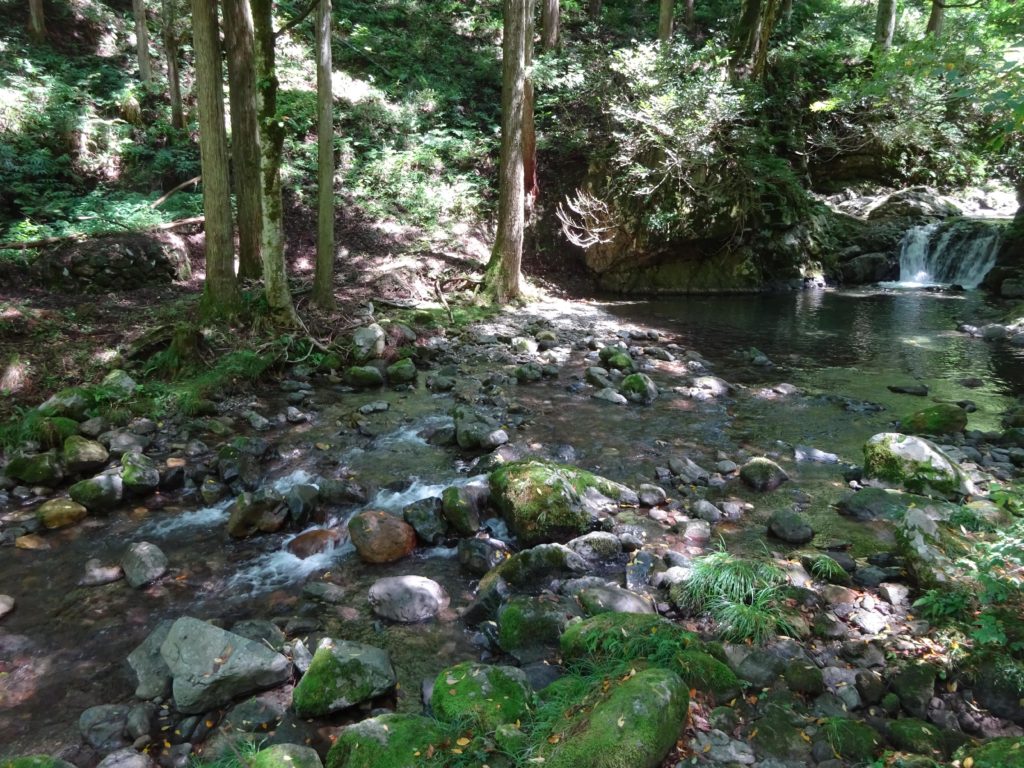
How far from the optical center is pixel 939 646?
3.52 metres

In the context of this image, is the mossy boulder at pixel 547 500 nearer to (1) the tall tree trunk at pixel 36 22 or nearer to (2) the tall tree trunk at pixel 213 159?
(2) the tall tree trunk at pixel 213 159

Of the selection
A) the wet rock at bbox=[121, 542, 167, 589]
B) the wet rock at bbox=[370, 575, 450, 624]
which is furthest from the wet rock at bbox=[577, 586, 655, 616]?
the wet rock at bbox=[121, 542, 167, 589]

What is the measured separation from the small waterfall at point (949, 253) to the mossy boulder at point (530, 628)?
56.4ft

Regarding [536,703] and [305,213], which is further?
[305,213]

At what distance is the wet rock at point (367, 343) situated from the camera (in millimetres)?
9906

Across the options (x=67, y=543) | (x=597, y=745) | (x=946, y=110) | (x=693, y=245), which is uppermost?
(x=946, y=110)

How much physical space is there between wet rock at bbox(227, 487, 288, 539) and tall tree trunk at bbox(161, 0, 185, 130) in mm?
13787

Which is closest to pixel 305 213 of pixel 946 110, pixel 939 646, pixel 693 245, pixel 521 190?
pixel 521 190

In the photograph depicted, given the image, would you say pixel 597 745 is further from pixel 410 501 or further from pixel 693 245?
pixel 693 245

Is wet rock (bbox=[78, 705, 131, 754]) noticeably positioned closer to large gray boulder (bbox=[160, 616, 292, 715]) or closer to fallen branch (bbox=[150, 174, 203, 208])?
large gray boulder (bbox=[160, 616, 292, 715])

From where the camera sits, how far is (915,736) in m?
2.89

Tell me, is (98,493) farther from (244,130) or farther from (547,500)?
(244,130)

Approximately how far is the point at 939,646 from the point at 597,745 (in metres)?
2.22

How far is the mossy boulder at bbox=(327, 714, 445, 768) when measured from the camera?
9.58 ft
